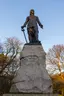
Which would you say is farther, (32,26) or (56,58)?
(56,58)

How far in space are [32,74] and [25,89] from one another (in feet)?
2.70

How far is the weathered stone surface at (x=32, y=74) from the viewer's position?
14.1m

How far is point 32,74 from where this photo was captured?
14.3 metres

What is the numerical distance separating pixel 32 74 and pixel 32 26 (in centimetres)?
273

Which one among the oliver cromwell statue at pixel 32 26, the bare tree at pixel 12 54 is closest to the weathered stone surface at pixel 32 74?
the oliver cromwell statue at pixel 32 26

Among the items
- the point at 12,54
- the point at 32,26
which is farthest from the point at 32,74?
the point at 12,54

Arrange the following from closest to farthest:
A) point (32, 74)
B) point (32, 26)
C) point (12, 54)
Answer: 1. point (32, 74)
2. point (32, 26)
3. point (12, 54)

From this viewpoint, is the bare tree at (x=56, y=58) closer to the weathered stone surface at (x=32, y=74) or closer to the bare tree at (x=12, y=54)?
the bare tree at (x=12, y=54)

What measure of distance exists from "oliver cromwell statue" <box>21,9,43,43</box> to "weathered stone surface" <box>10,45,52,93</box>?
0.61 meters

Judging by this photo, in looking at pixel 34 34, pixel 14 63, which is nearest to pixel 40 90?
pixel 34 34

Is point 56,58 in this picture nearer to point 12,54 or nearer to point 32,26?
point 12,54

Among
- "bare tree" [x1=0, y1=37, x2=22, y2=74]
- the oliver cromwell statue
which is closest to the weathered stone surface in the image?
the oliver cromwell statue

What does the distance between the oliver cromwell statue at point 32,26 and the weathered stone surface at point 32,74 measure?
61cm

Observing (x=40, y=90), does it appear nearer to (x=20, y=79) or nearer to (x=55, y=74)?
(x=20, y=79)
